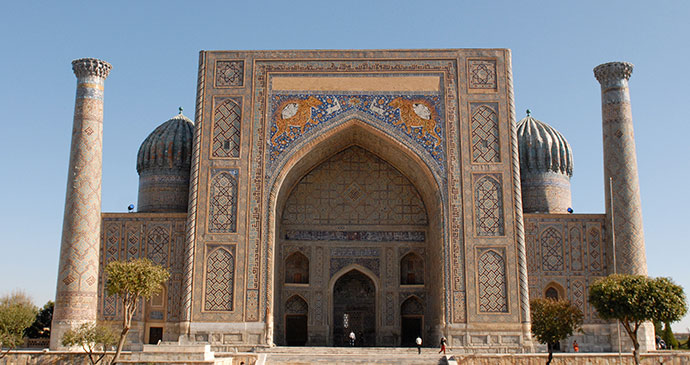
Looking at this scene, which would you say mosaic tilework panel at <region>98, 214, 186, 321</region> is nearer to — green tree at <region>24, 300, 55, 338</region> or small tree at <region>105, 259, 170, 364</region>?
small tree at <region>105, 259, 170, 364</region>

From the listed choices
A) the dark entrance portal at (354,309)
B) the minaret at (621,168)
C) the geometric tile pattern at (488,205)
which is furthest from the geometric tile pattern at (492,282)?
the dark entrance portal at (354,309)

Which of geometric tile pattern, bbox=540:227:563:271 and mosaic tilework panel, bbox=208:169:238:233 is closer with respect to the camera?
mosaic tilework panel, bbox=208:169:238:233

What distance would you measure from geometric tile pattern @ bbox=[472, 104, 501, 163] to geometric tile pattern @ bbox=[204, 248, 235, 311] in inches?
166

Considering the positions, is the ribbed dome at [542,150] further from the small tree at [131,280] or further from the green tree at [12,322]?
the green tree at [12,322]

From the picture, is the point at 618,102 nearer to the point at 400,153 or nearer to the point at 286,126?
the point at 400,153

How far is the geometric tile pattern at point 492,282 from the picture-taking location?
38.6 ft

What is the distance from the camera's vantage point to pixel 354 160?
44.8ft

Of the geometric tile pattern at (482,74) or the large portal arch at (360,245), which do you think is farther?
the large portal arch at (360,245)

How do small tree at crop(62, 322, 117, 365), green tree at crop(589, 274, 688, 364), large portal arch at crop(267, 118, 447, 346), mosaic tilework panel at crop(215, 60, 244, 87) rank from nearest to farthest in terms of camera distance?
green tree at crop(589, 274, 688, 364)
small tree at crop(62, 322, 117, 365)
mosaic tilework panel at crop(215, 60, 244, 87)
large portal arch at crop(267, 118, 447, 346)

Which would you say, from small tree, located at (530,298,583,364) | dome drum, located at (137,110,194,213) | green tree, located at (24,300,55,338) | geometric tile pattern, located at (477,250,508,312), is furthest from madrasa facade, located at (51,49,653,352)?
green tree, located at (24,300,55,338)

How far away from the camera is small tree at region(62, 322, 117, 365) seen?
33.2 feet

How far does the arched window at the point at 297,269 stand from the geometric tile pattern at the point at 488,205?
125 inches

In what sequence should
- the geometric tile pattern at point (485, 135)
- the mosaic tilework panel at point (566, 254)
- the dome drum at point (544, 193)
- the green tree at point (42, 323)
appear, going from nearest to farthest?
the geometric tile pattern at point (485, 135)
the mosaic tilework panel at point (566, 254)
the dome drum at point (544, 193)
the green tree at point (42, 323)

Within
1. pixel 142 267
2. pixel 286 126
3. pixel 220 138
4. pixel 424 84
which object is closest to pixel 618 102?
Answer: pixel 424 84
